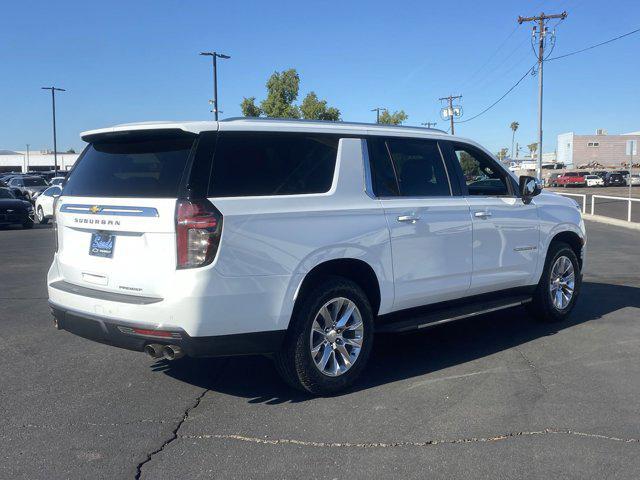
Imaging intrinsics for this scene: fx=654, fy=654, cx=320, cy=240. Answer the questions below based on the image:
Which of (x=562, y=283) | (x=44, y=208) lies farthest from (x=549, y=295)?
(x=44, y=208)

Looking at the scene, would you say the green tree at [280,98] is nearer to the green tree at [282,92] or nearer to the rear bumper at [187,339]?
the green tree at [282,92]

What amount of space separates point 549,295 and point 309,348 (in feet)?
11.3

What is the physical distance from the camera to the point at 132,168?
4605 millimetres

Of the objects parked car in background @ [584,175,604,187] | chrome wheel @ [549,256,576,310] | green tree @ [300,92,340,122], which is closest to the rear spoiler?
chrome wheel @ [549,256,576,310]

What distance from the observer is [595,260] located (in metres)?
12.5

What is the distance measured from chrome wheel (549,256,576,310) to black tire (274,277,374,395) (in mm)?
3052

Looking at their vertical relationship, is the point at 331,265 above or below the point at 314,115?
below

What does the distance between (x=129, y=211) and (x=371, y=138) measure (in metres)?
2.07

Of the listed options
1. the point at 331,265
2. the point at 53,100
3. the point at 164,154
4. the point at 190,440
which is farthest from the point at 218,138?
the point at 53,100

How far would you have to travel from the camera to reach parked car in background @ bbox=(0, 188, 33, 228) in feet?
67.4

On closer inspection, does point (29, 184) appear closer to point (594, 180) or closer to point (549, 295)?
point (549, 295)

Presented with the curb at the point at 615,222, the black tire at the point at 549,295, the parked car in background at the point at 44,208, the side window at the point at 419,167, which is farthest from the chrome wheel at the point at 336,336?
the parked car in background at the point at 44,208

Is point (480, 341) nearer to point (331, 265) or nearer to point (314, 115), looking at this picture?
point (331, 265)

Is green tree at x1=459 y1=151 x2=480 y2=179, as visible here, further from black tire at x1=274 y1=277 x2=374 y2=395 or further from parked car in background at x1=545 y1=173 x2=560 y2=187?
parked car in background at x1=545 y1=173 x2=560 y2=187
